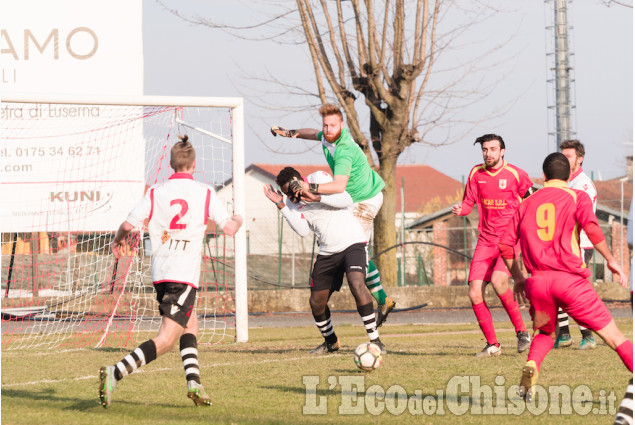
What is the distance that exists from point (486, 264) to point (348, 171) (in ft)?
6.09

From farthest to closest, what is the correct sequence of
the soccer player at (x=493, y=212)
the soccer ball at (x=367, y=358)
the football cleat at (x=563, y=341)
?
the football cleat at (x=563, y=341)
the soccer player at (x=493, y=212)
the soccer ball at (x=367, y=358)

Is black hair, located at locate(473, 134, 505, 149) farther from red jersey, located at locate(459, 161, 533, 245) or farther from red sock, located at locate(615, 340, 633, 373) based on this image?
red sock, located at locate(615, 340, 633, 373)

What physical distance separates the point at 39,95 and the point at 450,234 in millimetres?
15667

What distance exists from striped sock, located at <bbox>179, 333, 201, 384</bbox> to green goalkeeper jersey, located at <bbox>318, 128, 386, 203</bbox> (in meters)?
2.71

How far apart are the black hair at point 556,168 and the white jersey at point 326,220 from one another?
9.04 feet

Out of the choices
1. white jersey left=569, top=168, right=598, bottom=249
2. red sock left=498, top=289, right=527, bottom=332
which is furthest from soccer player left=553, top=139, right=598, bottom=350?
red sock left=498, top=289, right=527, bottom=332

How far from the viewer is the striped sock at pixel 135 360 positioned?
6105 millimetres

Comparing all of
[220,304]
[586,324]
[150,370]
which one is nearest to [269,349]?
[150,370]

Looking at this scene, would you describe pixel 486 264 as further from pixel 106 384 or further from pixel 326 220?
pixel 106 384

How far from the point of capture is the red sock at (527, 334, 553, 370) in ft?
19.4

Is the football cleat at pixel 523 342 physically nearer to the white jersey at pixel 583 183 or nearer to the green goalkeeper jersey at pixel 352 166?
the white jersey at pixel 583 183

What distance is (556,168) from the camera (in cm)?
621

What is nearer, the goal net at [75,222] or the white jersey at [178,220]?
the white jersey at [178,220]

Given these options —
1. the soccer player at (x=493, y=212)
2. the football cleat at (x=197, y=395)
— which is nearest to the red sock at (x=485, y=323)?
the soccer player at (x=493, y=212)
